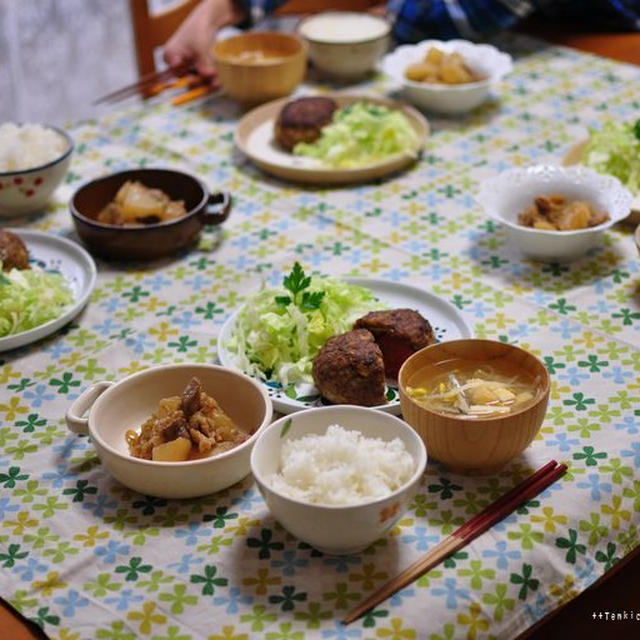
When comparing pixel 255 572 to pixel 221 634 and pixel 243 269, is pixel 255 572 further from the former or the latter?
pixel 243 269

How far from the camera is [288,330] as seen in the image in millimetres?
1798

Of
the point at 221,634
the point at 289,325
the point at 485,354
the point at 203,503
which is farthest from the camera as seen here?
the point at 289,325

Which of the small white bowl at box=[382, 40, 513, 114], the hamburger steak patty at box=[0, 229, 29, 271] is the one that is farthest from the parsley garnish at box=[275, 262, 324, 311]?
the small white bowl at box=[382, 40, 513, 114]

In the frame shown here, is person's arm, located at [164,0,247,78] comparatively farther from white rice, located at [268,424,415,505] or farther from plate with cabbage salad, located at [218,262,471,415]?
white rice, located at [268,424,415,505]

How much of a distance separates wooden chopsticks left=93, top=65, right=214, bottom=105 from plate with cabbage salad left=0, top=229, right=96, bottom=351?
0.94 metres

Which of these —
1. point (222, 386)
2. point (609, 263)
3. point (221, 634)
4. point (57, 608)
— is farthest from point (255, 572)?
point (609, 263)

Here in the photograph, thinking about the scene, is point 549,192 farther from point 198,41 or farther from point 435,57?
point 198,41

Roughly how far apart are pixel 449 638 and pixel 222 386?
586 mm

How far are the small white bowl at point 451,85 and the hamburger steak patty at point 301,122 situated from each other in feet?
1.10

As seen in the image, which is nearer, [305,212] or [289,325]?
[289,325]

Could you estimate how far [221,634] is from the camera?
1.30 m

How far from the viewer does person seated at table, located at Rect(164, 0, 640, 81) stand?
125 inches

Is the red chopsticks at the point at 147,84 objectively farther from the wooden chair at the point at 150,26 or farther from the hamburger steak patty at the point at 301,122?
the hamburger steak patty at the point at 301,122

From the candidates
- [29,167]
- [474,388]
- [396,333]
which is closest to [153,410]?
[396,333]
